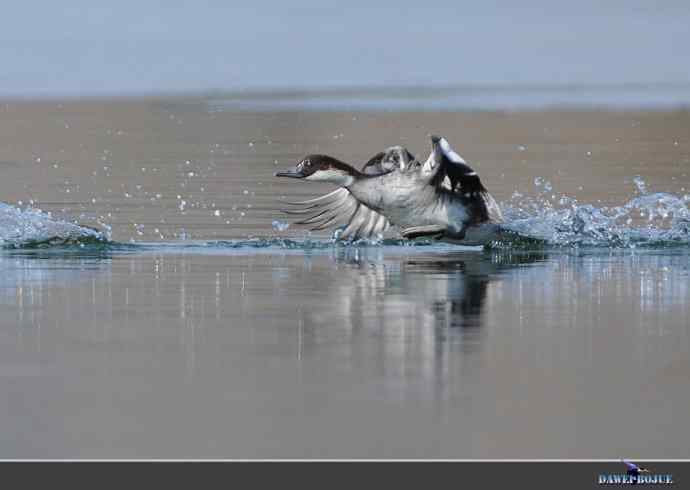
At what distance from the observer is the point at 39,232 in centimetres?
1786

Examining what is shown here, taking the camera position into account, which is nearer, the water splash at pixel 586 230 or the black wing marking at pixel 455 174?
the black wing marking at pixel 455 174

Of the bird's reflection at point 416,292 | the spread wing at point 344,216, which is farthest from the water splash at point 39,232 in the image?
the bird's reflection at point 416,292

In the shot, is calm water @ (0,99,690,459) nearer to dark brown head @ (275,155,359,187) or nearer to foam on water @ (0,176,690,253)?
foam on water @ (0,176,690,253)

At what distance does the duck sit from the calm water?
0.23 meters

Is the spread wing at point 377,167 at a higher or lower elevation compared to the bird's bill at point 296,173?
higher

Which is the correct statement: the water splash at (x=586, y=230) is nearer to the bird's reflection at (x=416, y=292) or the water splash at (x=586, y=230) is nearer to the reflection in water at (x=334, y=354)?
the bird's reflection at (x=416, y=292)

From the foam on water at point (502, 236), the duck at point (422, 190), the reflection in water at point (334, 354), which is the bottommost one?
the reflection in water at point (334, 354)

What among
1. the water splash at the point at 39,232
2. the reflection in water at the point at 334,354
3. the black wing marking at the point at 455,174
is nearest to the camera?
the reflection in water at the point at 334,354

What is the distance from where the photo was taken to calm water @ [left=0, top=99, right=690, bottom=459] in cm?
968

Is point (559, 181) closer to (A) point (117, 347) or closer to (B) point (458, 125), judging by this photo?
(B) point (458, 125)

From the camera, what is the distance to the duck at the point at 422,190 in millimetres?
17406

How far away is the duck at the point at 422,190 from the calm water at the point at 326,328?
231 mm

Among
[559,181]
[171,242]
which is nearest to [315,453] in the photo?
[171,242]

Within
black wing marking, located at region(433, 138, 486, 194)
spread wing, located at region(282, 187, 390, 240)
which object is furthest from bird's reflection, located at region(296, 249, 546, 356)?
black wing marking, located at region(433, 138, 486, 194)
